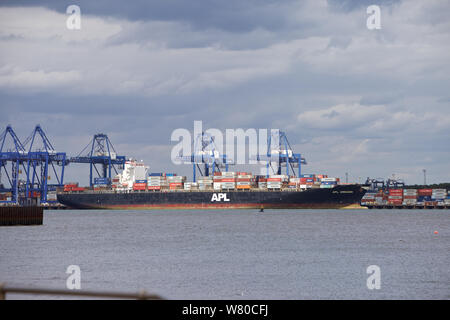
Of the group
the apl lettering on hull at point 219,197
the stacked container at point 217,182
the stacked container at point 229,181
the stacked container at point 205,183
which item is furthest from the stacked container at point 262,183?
the stacked container at point 205,183

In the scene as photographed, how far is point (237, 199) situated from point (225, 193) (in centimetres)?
326

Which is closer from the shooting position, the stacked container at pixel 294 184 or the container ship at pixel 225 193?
the container ship at pixel 225 193

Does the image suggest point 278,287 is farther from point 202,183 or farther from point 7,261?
point 202,183

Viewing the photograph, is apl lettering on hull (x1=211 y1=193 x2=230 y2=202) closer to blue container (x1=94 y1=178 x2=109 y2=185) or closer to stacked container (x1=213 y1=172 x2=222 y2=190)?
stacked container (x1=213 y1=172 x2=222 y2=190)

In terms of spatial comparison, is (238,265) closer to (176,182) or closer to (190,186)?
(190,186)

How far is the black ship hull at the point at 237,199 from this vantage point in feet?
493

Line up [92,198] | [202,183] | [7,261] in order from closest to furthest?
[7,261]
[202,183]
[92,198]

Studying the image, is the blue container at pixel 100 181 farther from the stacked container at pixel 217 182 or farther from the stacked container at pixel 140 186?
the stacked container at pixel 217 182

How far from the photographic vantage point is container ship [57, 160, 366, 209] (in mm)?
151375
